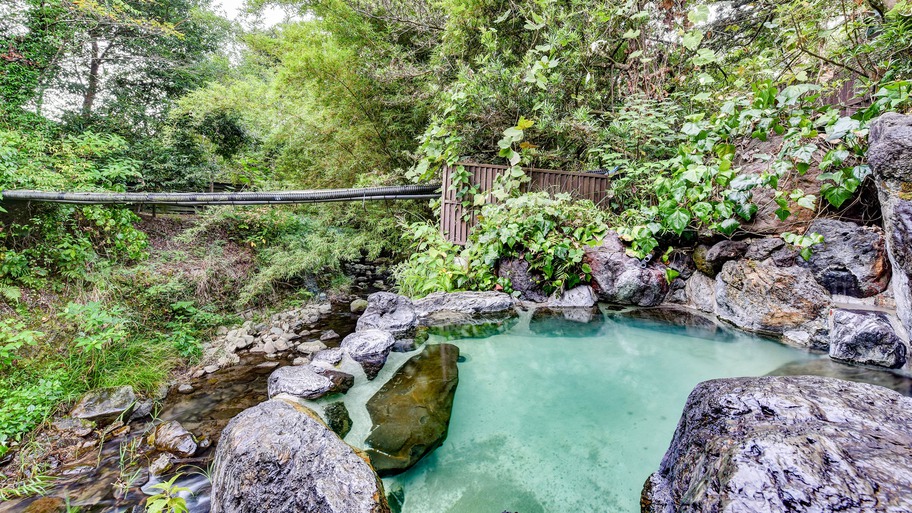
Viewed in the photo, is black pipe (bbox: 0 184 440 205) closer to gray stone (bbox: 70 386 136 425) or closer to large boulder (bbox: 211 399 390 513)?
gray stone (bbox: 70 386 136 425)

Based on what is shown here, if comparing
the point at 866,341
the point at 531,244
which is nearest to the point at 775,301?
the point at 866,341

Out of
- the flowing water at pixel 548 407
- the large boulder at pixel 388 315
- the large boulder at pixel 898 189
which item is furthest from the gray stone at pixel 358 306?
the large boulder at pixel 898 189

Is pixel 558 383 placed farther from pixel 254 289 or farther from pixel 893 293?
pixel 254 289

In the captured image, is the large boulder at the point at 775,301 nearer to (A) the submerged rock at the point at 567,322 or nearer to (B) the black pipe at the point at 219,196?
(A) the submerged rock at the point at 567,322

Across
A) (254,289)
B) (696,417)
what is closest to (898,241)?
(696,417)

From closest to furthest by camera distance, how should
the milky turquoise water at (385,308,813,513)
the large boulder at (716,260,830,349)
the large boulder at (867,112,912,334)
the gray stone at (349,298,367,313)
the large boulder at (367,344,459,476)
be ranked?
1. the milky turquoise water at (385,308,813,513)
2. the large boulder at (367,344,459,476)
3. the large boulder at (867,112,912,334)
4. the large boulder at (716,260,830,349)
5. the gray stone at (349,298,367,313)

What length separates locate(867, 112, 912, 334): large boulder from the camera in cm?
193

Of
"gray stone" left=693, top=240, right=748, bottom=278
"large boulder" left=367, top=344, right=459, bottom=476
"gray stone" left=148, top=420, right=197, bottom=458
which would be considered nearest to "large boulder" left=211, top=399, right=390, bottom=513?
"large boulder" left=367, top=344, right=459, bottom=476

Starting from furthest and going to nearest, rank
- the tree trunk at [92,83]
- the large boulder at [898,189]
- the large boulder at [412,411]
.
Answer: the tree trunk at [92,83]
the large boulder at [898,189]
the large boulder at [412,411]

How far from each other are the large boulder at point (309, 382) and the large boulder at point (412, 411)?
0.28 m

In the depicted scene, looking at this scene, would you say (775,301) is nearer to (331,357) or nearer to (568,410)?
(568,410)

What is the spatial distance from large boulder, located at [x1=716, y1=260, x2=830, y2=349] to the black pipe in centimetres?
343

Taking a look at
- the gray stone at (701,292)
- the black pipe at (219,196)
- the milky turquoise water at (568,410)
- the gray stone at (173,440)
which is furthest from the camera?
the black pipe at (219,196)

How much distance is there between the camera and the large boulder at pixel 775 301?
2.68m
